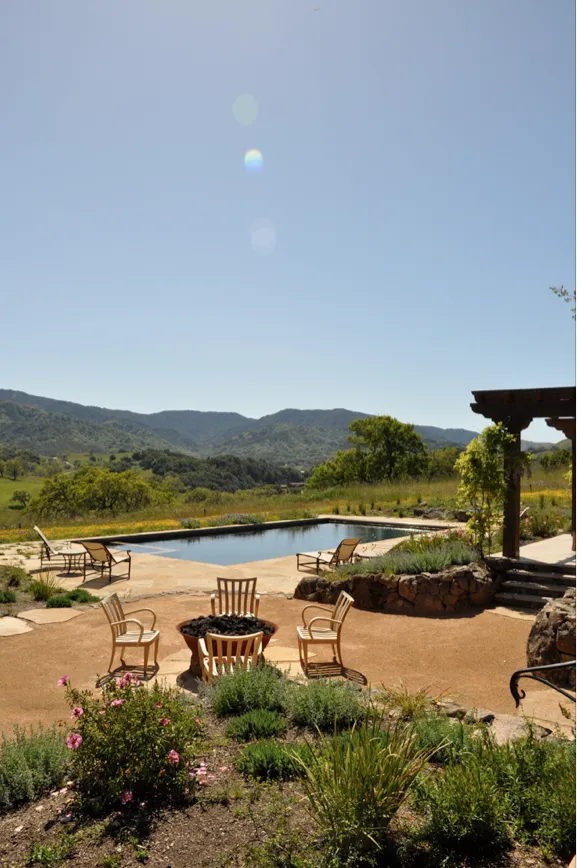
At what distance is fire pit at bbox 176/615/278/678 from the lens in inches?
221

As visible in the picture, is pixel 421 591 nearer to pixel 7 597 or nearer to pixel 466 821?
pixel 7 597

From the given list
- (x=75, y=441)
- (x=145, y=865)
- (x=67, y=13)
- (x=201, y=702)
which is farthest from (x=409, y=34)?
(x=75, y=441)

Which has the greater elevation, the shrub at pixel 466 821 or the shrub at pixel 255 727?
the shrub at pixel 466 821

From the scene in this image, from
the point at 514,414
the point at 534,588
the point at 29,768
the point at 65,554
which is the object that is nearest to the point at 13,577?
the point at 65,554

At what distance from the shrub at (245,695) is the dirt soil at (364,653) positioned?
4.31 ft

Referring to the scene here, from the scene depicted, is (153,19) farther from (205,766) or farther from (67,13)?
(205,766)

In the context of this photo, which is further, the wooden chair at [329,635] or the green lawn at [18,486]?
the green lawn at [18,486]

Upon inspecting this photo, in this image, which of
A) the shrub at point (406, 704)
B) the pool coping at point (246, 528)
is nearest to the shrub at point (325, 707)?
the shrub at point (406, 704)

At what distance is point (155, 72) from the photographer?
344 inches

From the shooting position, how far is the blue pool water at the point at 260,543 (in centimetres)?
1440

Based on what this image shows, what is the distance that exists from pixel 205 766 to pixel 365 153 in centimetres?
975

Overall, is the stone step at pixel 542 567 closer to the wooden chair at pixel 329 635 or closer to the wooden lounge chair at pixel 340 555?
the wooden lounge chair at pixel 340 555

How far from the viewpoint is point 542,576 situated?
29.7ft

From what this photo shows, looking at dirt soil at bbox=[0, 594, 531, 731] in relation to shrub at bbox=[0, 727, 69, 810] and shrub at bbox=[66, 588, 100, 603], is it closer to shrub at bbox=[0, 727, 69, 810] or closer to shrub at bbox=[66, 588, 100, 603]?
shrub at bbox=[66, 588, 100, 603]
